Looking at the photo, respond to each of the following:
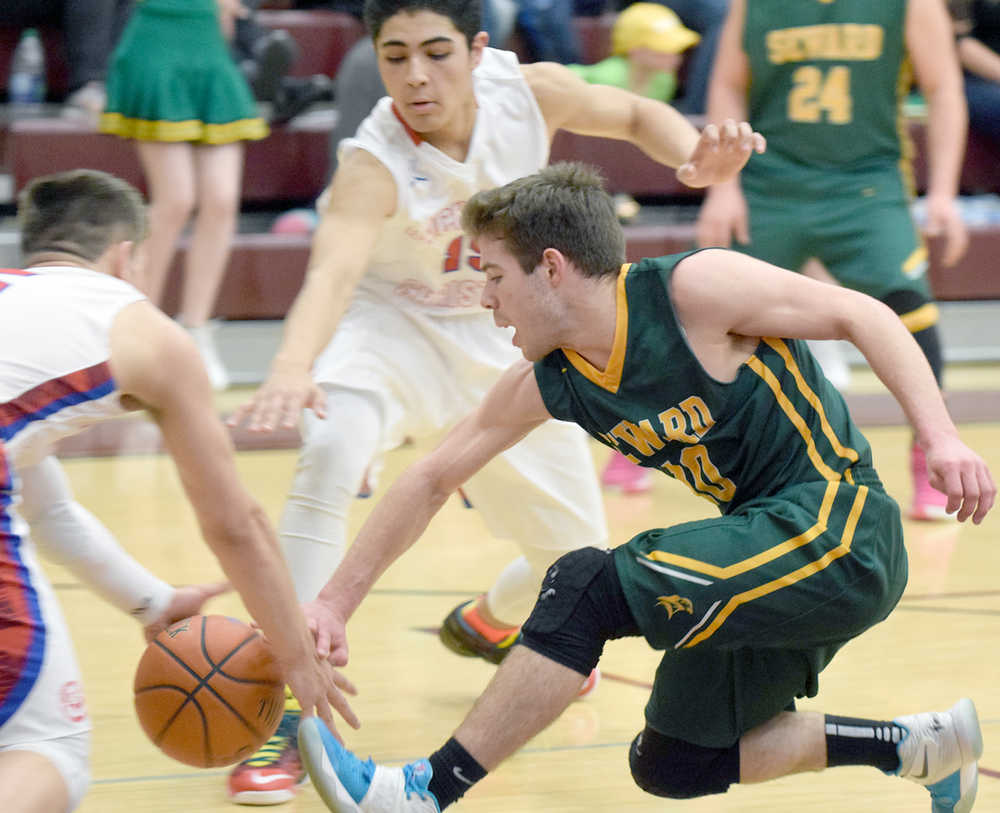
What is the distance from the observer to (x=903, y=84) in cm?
539

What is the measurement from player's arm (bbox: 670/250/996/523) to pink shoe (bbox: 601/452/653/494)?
10.5 feet

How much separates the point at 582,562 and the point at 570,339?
0.40 m

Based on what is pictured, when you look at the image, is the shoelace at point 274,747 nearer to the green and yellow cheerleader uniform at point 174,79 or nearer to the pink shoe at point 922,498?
the pink shoe at point 922,498

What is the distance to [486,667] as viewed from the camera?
4.09 metres

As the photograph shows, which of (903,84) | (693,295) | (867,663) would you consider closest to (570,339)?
(693,295)

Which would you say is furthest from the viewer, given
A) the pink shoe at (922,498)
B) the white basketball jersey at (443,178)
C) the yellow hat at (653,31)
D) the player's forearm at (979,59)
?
the player's forearm at (979,59)

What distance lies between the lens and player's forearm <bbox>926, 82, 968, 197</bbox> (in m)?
5.32

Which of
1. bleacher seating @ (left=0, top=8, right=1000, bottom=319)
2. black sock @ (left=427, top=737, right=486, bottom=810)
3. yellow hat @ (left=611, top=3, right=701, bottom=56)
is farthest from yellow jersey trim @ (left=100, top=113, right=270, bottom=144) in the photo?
black sock @ (left=427, top=737, right=486, bottom=810)

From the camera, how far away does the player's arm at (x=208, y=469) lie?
2.33m

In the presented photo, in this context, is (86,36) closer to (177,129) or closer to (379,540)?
(177,129)

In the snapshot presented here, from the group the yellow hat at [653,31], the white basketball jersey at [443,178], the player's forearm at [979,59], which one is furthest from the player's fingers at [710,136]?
the player's forearm at [979,59]

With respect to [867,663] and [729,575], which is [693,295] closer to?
[729,575]

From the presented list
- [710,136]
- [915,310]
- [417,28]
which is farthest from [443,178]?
[915,310]

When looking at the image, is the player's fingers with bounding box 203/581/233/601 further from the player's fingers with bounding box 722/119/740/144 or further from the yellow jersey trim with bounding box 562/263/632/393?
the player's fingers with bounding box 722/119/740/144
